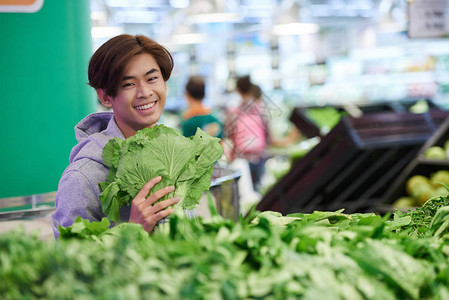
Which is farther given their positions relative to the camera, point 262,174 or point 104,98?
point 262,174

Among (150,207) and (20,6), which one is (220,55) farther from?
(150,207)

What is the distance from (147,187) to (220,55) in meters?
14.8

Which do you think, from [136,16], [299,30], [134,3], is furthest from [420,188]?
[136,16]

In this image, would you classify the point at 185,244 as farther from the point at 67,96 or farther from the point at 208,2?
the point at 208,2

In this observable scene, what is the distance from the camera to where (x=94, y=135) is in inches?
88.9

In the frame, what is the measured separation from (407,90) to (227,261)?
12.0m

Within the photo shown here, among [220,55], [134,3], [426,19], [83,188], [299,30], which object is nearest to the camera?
[83,188]

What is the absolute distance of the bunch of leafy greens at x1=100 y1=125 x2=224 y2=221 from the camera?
1896 millimetres

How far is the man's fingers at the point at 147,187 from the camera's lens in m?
1.88

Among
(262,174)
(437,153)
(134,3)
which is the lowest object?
(262,174)

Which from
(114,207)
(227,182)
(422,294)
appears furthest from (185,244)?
(227,182)

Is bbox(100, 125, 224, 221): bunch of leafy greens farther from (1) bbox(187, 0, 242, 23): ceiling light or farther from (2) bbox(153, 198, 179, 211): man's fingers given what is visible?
(1) bbox(187, 0, 242, 23): ceiling light

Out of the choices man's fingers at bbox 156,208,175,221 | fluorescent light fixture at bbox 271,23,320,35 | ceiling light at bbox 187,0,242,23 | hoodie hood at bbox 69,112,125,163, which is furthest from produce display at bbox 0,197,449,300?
fluorescent light fixture at bbox 271,23,320,35

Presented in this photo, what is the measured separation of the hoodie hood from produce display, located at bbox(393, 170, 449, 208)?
243 cm
